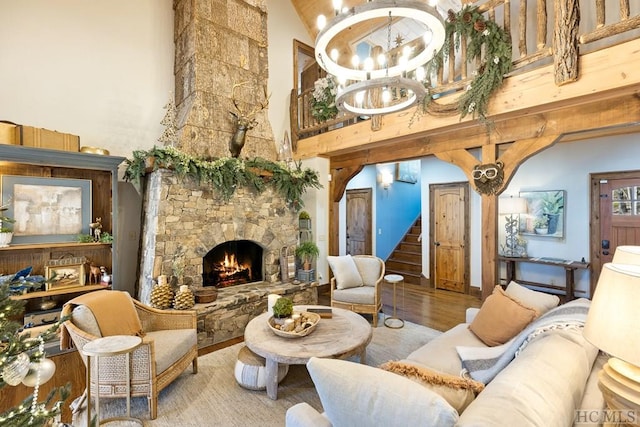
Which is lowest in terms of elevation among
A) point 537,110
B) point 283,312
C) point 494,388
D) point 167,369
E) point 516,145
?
point 167,369

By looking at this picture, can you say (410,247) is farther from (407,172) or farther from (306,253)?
(306,253)

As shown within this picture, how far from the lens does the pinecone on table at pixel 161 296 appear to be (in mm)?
3533

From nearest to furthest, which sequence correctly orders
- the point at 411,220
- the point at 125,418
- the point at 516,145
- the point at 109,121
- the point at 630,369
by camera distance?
the point at 630,369, the point at 125,418, the point at 516,145, the point at 109,121, the point at 411,220

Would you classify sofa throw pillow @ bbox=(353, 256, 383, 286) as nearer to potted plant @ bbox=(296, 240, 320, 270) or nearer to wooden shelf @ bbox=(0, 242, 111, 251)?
potted plant @ bbox=(296, 240, 320, 270)

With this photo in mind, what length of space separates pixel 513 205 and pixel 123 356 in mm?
5768

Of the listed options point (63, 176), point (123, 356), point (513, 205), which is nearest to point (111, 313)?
point (123, 356)

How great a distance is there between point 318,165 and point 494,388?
15.0 feet

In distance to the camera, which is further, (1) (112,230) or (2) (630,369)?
(1) (112,230)

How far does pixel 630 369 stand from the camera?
1.13 m

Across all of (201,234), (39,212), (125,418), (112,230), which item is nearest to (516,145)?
(201,234)

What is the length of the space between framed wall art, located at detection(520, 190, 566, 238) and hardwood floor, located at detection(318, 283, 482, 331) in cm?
161

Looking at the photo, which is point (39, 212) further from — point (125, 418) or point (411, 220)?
point (411, 220)

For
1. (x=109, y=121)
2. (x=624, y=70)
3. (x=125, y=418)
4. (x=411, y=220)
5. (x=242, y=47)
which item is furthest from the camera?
(x=411, y=220)

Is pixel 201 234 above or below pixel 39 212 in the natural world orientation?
below
